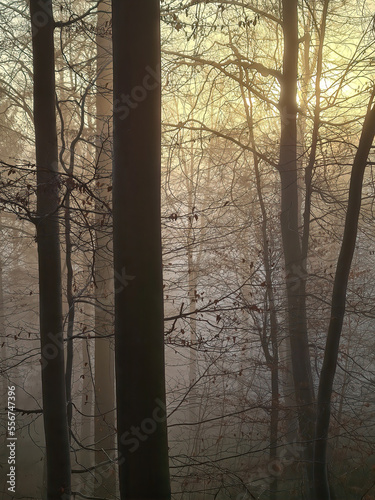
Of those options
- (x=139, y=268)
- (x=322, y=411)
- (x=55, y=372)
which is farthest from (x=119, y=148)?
(x=322, y=411)

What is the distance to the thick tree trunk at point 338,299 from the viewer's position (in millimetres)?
5348

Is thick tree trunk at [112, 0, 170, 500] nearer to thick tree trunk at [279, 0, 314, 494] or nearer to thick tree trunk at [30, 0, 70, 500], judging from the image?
thick tree trunk at [30, 0, 70, 500]

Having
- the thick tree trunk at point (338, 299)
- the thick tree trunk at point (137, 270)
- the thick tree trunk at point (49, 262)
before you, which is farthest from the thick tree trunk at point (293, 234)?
the thick tree trunk at point (137, 270)

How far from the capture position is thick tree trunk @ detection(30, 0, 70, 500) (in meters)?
4.58

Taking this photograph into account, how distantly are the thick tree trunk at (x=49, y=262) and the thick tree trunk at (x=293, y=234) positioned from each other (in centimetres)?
A: 354

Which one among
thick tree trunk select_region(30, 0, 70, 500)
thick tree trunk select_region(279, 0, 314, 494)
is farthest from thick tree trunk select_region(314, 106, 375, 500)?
thick tree trunk select_region(30, 0, 70, 500)

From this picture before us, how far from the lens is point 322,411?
5.88m

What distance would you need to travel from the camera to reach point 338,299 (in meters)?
5.74

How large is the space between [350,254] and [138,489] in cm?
346

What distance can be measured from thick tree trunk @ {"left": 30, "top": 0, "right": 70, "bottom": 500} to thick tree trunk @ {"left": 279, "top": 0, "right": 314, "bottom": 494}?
3544mm

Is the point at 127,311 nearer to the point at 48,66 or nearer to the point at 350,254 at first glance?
the point at 48,66

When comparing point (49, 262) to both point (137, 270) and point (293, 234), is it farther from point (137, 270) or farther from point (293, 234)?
point (293, 234)

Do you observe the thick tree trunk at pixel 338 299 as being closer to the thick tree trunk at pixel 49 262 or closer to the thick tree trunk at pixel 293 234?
the thick tree trunk at pixel 293 234

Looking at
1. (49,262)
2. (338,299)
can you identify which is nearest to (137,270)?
(49,262)
